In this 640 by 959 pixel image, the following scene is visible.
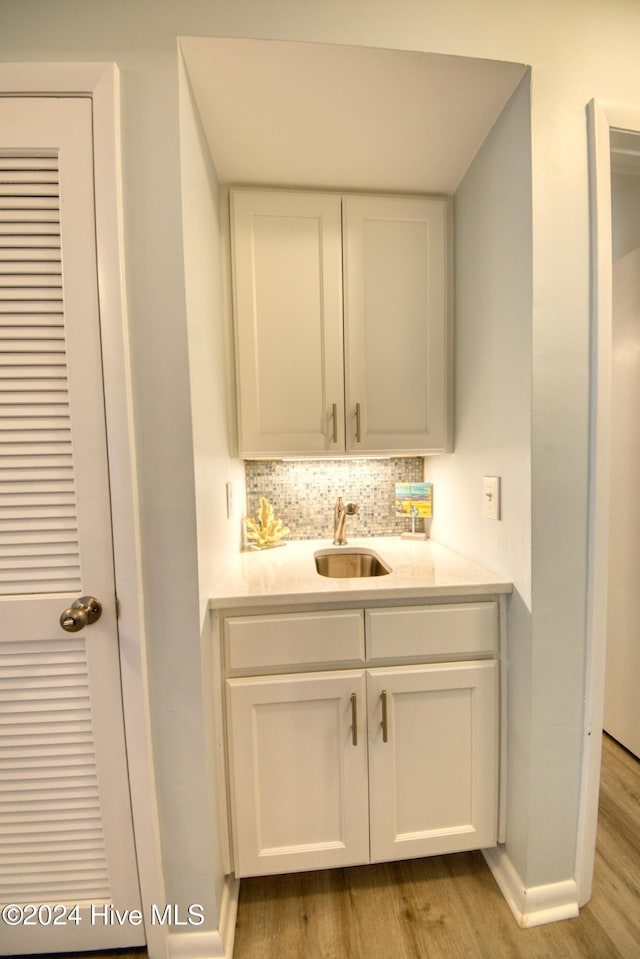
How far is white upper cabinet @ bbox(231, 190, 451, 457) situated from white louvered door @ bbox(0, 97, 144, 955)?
557mm

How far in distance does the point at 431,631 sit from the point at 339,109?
1489 millimetres

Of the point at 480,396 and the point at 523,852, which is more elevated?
the point at 480,396

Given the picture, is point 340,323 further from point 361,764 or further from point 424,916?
point 424,916

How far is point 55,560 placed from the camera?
88 cm

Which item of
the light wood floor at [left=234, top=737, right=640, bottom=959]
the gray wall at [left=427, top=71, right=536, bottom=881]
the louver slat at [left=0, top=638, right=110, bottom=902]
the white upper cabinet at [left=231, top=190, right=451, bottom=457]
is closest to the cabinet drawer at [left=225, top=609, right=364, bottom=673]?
the louver slat at [left=0, top=638, right=110, bottom=902]

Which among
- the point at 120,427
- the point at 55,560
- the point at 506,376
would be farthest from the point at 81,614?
the point at 506,376

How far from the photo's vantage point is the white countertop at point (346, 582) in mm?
1006

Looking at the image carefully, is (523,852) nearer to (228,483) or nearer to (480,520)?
(480,520)

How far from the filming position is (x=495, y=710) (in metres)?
1.08

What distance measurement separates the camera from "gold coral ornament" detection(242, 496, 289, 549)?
4.99ft

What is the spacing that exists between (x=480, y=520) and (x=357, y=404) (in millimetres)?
604

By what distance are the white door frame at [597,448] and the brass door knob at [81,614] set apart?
127 cm

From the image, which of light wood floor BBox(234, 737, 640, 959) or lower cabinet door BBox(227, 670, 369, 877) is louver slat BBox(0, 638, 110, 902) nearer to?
lower cabinet door BBox(227, 670, 369, 877)

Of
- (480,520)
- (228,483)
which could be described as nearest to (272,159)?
(228,483)
